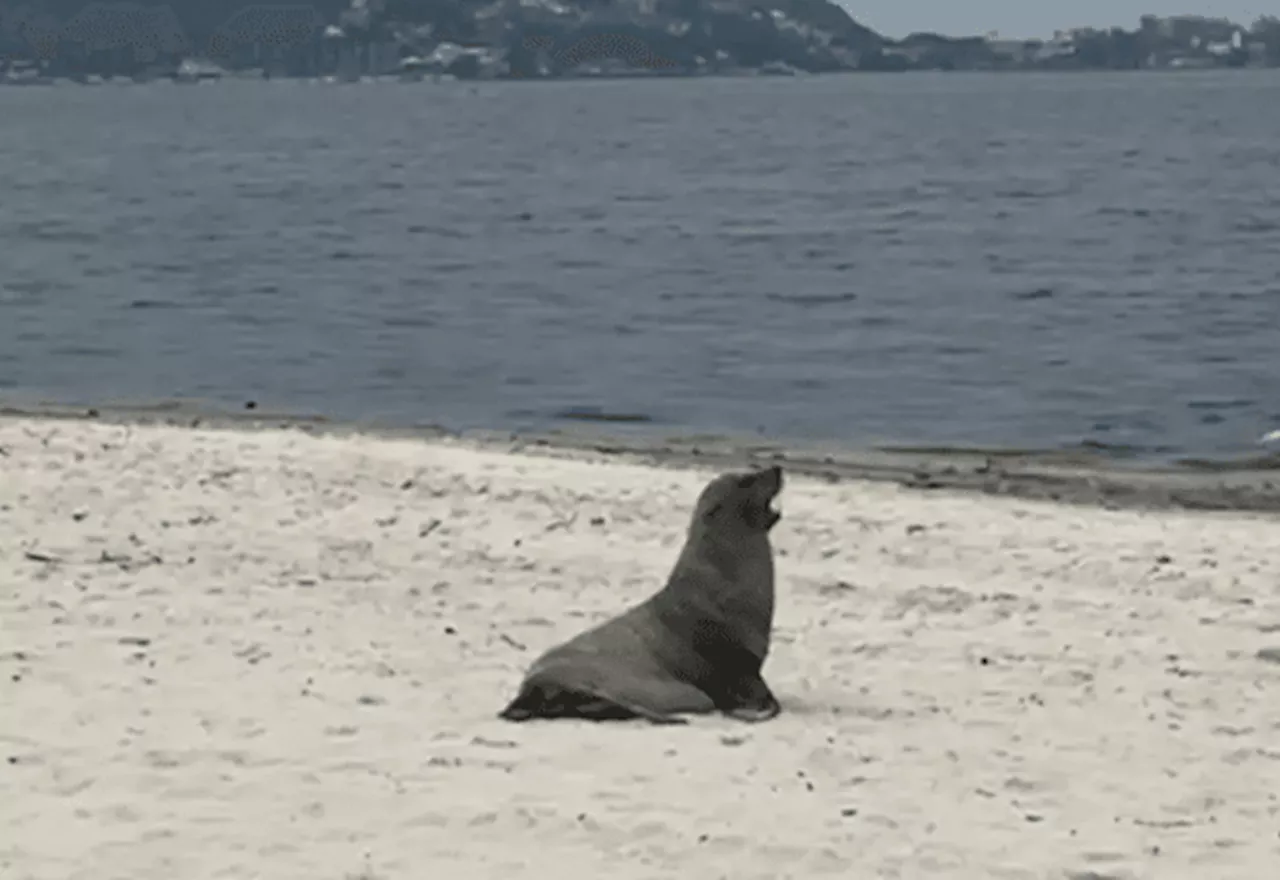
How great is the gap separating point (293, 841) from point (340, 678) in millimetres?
2625

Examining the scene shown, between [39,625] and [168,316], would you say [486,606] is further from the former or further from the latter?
[168,316]

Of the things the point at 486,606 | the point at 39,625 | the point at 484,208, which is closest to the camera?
the point at 39,625

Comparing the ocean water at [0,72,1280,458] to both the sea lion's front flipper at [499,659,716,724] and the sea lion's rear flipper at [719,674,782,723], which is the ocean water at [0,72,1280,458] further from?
the sea lion's front flipper at [499,659,716,724]

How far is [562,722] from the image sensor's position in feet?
29.9

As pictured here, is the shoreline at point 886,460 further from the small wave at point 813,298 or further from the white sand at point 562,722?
the small wave at point 813,298

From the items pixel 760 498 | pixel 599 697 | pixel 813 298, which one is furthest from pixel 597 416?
pixel 813 298

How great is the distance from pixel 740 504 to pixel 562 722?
4.17 ft

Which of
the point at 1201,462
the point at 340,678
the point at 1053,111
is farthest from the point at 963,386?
the point at 1053,111

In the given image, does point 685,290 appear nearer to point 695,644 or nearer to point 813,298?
point 813,298

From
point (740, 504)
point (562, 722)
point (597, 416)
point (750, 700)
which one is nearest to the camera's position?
point (562, 722)

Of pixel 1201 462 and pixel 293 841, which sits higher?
pixel 293 841

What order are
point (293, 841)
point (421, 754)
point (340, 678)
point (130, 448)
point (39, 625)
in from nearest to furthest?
point (293, 841) → point (421, 754) → point (340, 678) → point (39, 625) → point (130, 448)

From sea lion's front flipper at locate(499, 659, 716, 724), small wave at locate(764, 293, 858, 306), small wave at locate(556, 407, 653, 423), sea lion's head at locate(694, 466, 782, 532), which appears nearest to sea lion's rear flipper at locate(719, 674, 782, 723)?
sea lion's front flipper at locate(499, 659, 716, 724)

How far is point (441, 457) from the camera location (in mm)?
16609
